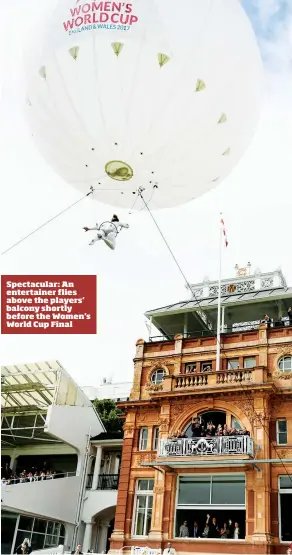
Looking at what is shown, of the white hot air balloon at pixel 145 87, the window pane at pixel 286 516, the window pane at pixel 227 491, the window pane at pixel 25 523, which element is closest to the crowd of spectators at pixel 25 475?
the window pane at pixel 25 523

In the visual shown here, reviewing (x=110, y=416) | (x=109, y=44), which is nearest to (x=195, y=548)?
(x=110, y=416)

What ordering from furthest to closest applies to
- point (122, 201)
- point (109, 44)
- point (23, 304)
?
1. point (122, 201)
2. point (23, 304)
3. point (109, 44)

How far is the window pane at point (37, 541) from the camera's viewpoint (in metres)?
31.5

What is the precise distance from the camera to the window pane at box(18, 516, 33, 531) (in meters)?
30.6

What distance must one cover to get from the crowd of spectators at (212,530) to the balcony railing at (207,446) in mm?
3001

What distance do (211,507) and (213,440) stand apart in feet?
10.1

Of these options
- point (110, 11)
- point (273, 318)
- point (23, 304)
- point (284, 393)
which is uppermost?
point (273, 318)

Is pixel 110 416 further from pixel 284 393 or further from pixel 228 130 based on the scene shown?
pixel 228 130

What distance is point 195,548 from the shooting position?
26.2 metres

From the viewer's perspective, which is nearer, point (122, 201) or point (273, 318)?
point (122, 201)

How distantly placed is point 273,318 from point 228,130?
22.0m

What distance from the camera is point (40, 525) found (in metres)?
32.2

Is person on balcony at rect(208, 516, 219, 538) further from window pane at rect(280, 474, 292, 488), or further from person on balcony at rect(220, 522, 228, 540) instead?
window pane at rect(280, 474, 292, 488)

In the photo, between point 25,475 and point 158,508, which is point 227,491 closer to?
point 158,508
